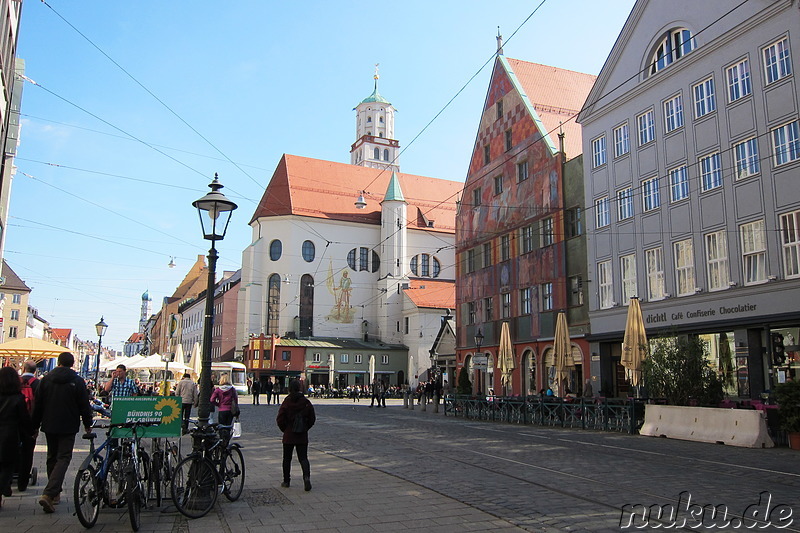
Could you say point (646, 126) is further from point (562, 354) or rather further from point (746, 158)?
point (562, 354)

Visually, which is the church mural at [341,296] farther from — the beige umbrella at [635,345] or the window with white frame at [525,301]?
the beige umbrella at [635,345]

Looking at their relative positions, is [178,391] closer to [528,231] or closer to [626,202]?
[626,202]

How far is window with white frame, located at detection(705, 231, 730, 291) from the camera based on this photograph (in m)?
23.8

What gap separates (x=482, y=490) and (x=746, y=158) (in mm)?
18485

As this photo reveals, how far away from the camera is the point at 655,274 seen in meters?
27.3

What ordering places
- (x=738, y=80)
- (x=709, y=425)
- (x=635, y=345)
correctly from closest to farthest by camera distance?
1. (x=709, y=425)
2. (x=635, y=345)
3. (x=738, y=80)

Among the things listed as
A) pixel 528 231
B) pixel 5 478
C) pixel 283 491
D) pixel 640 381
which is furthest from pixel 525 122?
pixel 5 478

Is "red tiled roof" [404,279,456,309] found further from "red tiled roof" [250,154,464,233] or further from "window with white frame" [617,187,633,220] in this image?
"window with white frame" [617,187,633,220]

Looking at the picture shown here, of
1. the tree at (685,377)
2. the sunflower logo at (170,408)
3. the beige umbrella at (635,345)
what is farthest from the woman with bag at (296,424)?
the beige umbrella at (635,345)

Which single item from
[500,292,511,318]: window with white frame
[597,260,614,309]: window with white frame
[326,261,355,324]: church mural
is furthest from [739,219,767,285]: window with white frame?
[326,261,355,324]: church mural

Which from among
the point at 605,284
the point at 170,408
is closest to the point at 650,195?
the point at 605,284

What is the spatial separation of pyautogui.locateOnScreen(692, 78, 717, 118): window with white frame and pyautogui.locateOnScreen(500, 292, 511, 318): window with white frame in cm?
1547

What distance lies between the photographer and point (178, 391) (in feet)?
58.1

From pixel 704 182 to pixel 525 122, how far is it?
14098 millimetres
